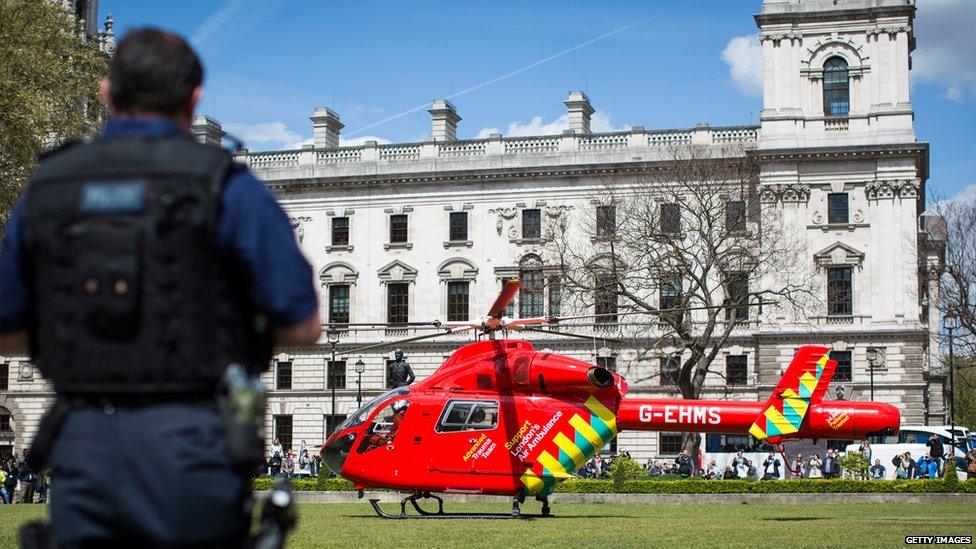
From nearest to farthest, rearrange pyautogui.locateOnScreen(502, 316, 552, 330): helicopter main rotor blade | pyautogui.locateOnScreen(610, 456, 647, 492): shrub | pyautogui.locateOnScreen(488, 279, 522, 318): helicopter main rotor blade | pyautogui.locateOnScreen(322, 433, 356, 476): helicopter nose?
pyautogui.locateOnScreen(488, 279, 522, 318): helicopter main rotor blade < pyautogui.locateOnScreen(502, 316, 552, 330): helicopter main rotor blade < pyautogui.locateOnScreen(322, 433, 356, 476): helicopter nose < pyautogui.locateOnScreen(610, 456, 647, 492): shrub

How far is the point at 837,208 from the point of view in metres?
52.5

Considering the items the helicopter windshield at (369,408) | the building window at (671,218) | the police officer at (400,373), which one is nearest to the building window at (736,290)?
the building window at (671,218)

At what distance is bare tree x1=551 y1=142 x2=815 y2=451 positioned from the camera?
1721 inches

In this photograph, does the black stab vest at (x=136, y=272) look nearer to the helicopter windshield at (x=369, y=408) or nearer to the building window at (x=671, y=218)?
the helicopter windshield at (x=369, y=408)

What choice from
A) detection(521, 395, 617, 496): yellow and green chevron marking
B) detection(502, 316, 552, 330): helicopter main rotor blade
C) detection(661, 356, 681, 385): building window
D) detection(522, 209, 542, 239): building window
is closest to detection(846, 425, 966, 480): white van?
detection(661, 356, 681, 385): building window

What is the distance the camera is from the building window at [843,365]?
5166cm

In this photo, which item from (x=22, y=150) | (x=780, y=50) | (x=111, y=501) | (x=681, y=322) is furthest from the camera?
(x=780, y=50)

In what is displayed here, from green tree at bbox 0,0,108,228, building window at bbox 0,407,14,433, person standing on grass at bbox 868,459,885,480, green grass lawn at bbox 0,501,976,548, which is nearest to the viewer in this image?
green grass lawn at bbox 0,501,976,548

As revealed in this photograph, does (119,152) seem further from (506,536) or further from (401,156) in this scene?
(401,156)

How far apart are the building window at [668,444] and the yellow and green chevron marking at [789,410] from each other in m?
35.0

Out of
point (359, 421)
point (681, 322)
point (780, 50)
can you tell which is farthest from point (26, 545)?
point (780, 50)

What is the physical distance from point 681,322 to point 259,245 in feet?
133

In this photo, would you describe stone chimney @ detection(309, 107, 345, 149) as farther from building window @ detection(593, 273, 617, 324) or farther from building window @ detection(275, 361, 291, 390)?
building window @ detection(593, 273, 617, 324)

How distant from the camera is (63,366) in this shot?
11.3 feet
